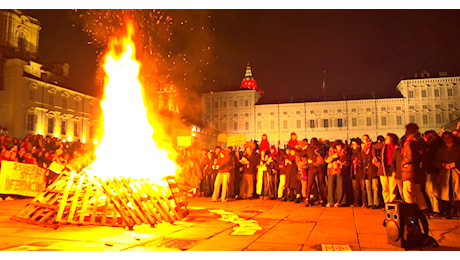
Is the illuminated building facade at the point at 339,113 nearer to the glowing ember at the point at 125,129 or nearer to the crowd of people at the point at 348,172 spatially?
the crowd of people at the point at 348,172

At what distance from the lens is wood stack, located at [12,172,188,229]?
6734 millimetres

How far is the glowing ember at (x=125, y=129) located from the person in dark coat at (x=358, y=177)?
5.40m

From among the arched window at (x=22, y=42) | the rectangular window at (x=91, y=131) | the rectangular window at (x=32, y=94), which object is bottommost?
the rectangular window at (x=91, y=131)

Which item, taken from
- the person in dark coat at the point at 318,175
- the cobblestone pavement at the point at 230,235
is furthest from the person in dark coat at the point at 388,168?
the person in dark coat at the point at 318,175

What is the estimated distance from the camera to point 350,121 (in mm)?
72000

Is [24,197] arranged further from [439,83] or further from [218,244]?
[439,83]

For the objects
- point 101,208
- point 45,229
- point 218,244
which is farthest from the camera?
point 101,208

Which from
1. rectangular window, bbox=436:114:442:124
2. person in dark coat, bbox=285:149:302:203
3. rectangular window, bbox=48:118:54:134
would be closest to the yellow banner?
person in dark coat, bbox=285:149:302:203

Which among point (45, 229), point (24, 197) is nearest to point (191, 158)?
point (24, 197)

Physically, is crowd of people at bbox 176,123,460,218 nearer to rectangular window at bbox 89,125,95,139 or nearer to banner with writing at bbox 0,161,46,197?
banner with writing at bbox 0,161,46,197

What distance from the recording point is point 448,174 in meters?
8.14

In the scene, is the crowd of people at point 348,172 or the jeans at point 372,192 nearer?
the crowd of people at point 348,172

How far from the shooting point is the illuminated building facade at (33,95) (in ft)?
123
